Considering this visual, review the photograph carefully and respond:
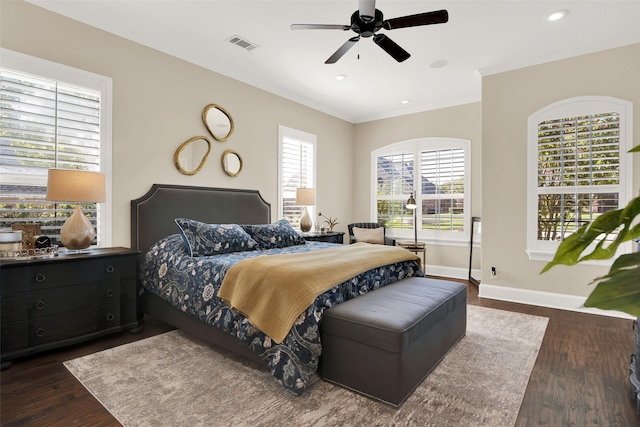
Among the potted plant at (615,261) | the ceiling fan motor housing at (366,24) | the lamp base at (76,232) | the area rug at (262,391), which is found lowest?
the area rug at (262,391)

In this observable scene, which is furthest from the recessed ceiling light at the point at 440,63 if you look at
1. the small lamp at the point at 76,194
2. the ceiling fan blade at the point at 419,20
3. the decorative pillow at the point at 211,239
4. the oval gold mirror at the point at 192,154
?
the small lamp at the point at 76,194

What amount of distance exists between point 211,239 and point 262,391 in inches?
61.6

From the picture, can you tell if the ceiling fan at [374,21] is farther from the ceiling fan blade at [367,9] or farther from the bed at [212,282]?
the bed at [212,282]

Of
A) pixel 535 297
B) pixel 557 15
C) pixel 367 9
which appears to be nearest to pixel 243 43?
pixel 367 9

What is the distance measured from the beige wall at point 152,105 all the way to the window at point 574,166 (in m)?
3.29

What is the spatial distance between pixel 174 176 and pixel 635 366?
162 inches

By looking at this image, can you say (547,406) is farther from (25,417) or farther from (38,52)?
(38,52)

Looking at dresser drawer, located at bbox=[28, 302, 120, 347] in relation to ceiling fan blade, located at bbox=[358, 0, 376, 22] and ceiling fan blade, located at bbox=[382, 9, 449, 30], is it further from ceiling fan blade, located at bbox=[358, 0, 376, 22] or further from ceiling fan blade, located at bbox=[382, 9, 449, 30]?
ceiling fan blade, located at bbox=[382, 9, 449, 30]

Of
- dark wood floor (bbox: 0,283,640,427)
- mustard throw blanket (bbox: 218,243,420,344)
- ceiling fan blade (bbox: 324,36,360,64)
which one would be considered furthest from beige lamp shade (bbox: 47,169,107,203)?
ceiling fan blade (bbox: 324,36,360,64)

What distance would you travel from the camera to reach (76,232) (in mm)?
2893

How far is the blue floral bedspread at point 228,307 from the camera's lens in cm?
215

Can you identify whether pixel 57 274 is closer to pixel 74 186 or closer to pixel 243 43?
pixel 74 186

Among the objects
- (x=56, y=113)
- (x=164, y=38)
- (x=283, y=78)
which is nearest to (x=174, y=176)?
(x=56, y=113)

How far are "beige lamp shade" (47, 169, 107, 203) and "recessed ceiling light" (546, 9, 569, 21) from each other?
4158 millimetres
